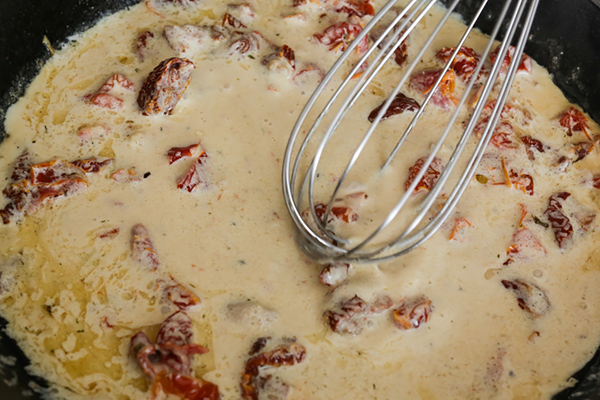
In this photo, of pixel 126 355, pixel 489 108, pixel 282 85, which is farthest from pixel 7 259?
pixel 489 108

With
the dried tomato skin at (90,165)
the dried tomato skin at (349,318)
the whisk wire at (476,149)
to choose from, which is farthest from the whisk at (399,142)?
the dried tomato skin at (90,165)

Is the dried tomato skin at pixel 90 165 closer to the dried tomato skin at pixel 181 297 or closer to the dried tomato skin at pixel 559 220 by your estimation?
the dried tomato skin at pixel 181 297

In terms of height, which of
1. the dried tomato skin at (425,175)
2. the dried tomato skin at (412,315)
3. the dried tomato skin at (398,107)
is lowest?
the dried tomato skin at (412,315)

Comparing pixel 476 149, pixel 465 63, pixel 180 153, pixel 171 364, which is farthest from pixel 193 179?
pixel 465 63

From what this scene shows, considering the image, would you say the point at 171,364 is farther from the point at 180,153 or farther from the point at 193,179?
the point at 180,153

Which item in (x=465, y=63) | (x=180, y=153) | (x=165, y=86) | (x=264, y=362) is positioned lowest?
(x=264, y=362)
